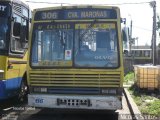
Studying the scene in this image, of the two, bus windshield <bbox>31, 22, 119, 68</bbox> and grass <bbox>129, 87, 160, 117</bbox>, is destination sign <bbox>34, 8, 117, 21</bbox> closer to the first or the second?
bus windshield <bbox>31, 22, 119, 68</bbox>

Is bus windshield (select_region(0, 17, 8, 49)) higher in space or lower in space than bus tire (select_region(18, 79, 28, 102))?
higher

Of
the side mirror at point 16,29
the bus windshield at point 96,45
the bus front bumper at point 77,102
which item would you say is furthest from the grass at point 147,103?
the side mirror at point 16,29

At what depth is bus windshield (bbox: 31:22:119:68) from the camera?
970 cm

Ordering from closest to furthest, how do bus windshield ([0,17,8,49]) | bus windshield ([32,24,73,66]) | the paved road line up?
bus windshield ([32,24,73,66]), the paved road, bus windshield ([0,17,8,49])

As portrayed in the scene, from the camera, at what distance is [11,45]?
10766mm

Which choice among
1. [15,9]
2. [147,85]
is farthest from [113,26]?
[147,85]

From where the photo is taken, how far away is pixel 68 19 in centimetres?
996

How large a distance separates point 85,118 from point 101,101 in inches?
46.8

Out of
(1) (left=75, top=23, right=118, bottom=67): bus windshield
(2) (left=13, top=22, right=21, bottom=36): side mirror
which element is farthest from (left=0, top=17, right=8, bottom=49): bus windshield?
(1) (left=75, top=23, right=118, bottom=67): bus windshield

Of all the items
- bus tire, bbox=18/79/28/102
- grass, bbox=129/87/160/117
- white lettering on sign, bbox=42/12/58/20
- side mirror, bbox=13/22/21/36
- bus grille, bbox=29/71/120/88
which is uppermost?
white lettering on sign, bbox=42/12/58/20

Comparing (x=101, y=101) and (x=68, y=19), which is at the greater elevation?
(x=68, y=19)

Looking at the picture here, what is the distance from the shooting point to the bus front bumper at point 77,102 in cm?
947

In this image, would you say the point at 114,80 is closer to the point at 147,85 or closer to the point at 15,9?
the point at 15,9

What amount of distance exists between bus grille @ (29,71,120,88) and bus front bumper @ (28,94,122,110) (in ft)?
0.99
